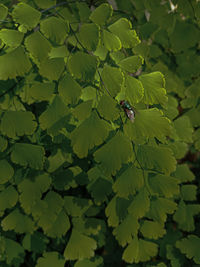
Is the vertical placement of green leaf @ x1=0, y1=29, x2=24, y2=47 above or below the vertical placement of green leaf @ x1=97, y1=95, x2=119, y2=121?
above

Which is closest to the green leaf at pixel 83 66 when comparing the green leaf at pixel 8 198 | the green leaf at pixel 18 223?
the green leaf at pixel 8 198

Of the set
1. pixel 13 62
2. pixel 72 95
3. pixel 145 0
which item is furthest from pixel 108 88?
pixel 145 0

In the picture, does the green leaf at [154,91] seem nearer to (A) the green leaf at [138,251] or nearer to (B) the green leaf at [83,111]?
(B) the green leaf at [83,111]

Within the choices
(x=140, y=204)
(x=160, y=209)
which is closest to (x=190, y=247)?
(x=160, y=209)

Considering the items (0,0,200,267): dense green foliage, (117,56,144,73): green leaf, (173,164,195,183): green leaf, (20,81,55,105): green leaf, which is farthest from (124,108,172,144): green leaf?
(173,164,195,183): green leaf

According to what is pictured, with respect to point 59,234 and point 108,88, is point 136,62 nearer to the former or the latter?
point 108,88

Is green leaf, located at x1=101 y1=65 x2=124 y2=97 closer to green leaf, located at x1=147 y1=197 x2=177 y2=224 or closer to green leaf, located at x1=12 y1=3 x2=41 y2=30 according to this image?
green leaf, located at x1=12 y1=3 x2=41 y2=30

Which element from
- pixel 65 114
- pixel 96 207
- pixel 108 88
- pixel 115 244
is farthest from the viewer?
pixel 115 244
